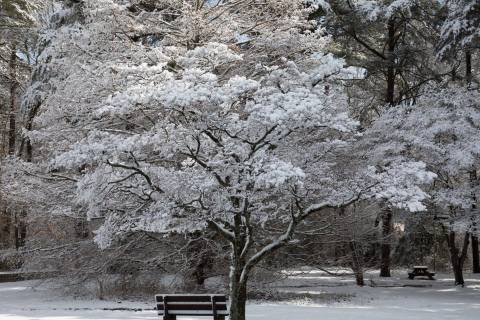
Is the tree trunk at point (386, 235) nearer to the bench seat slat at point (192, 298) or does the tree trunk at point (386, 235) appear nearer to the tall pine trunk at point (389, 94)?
the tall pine trunk at point (389, 94)

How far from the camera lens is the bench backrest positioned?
29.6 feet

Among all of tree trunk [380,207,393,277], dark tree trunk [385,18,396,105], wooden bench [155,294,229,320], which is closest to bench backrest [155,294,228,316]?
wooden bench [155,294,229,320]

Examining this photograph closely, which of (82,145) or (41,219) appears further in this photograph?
(41,219)

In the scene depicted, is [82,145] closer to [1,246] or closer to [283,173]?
[283,173]

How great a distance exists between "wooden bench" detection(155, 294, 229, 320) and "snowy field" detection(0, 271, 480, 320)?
1253mm

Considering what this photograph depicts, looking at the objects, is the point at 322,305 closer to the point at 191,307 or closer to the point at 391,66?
the point at 191,307

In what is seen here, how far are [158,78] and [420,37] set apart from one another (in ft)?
49.7

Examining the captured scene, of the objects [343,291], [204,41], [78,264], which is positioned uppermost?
[204,41]

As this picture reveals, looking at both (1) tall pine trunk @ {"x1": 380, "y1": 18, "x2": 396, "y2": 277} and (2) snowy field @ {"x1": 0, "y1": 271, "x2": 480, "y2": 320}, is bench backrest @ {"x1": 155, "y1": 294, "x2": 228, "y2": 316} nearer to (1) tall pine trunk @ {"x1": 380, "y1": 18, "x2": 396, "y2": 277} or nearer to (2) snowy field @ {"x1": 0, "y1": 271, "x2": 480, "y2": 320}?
(2) snowy field @ {"x1": 0, "y1": 271, "x2": 480, "y2": 320}

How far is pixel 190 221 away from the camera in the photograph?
7992mm

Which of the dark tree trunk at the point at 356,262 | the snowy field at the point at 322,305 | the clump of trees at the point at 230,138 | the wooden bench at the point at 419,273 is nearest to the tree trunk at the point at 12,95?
the clump of trees at the point at 230,138

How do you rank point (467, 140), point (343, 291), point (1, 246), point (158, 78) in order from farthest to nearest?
point (1, 246), point (343, 291), point (467, 140), point (158, 78)

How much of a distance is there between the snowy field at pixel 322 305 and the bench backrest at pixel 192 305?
4.14 feet

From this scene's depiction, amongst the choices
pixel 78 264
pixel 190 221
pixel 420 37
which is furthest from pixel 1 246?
pixel 420 37
